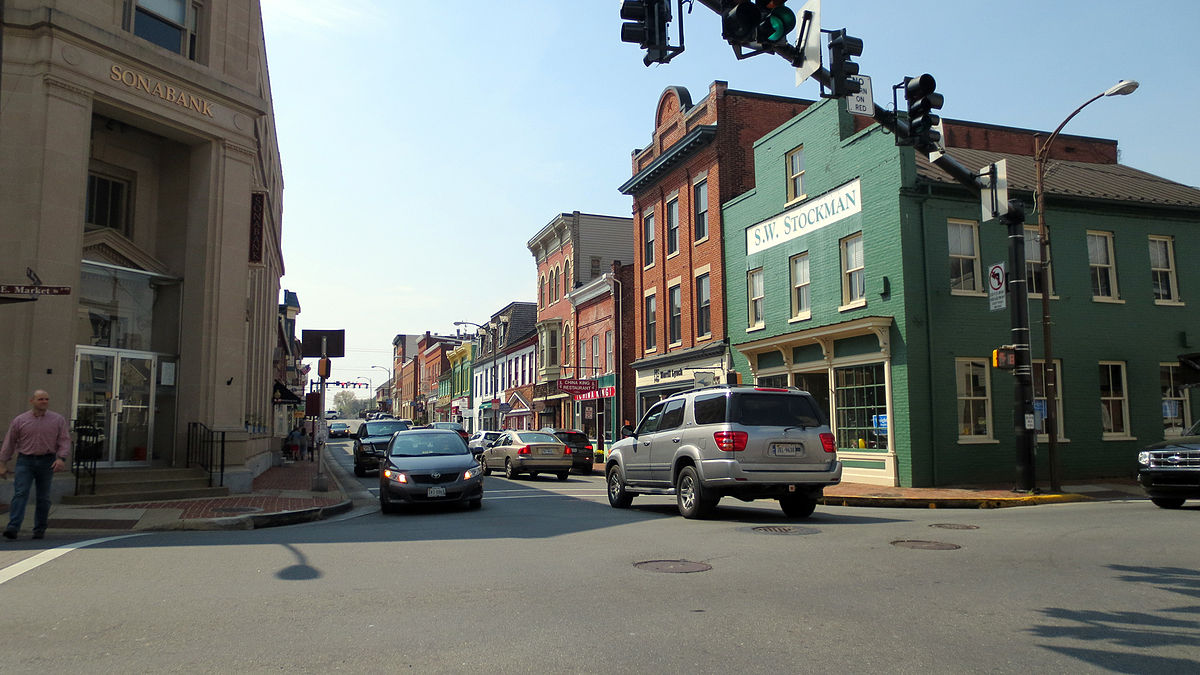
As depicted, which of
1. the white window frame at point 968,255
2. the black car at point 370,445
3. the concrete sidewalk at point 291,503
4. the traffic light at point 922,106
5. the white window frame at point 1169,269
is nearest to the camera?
the traffic light at point 922,106

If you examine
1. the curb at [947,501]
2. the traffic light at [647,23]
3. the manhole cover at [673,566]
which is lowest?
the curb at [947,501]

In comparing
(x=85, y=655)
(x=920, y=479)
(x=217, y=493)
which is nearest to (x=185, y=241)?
(x=217, y=493)

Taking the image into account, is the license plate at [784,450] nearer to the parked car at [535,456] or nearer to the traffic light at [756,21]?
the traffic light at [756,21]

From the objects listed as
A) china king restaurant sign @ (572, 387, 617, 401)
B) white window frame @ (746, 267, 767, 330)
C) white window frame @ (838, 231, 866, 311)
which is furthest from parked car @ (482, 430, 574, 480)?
china king restaurant sign @ (572, 387, 617, 401)

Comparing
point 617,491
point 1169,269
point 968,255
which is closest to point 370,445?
point 617,491

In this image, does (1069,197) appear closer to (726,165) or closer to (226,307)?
(726,165)

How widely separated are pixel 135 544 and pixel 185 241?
9.19 m

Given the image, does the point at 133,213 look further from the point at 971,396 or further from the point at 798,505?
the point at 971,396

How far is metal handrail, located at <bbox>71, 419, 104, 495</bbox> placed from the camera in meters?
14.1

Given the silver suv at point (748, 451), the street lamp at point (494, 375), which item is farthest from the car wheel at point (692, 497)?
the street lamp at point (494, 375)

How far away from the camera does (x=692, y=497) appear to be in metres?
12.6

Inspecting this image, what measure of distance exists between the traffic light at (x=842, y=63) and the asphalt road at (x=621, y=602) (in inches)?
203

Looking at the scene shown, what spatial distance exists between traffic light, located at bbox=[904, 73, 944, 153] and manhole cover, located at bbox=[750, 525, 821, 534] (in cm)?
541

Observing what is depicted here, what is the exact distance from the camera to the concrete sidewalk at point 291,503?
38.9 feet
